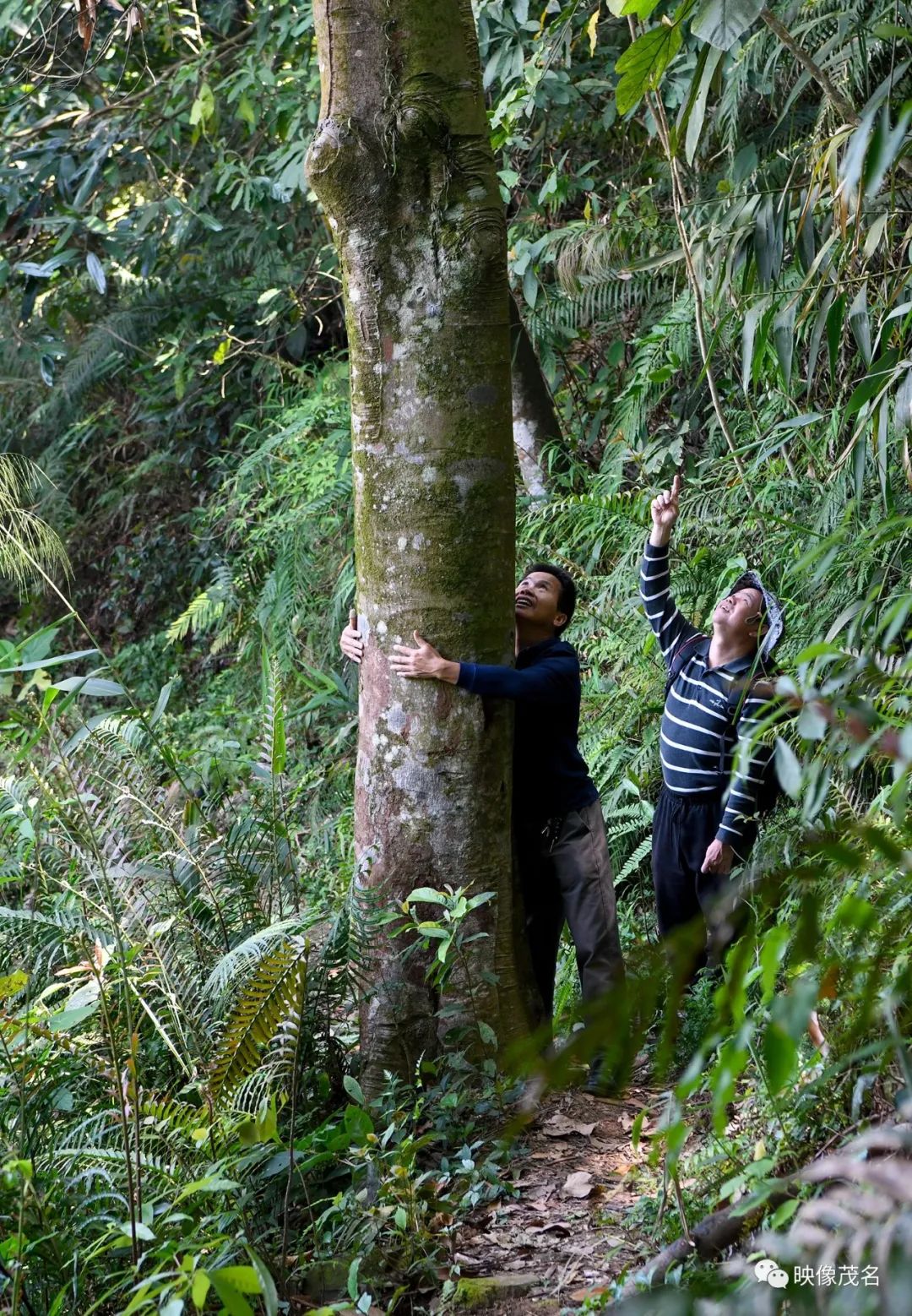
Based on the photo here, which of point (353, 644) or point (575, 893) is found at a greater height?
point (353, 644)

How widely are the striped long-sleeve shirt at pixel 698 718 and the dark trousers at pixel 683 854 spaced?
64 mm

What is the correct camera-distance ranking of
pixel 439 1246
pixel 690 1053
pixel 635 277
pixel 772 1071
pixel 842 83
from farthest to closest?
pixel 635 277 < pixel 842 83 < pixel 690 1053 < pixel 439 1246 < pixel 772 1071

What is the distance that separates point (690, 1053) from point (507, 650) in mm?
1405

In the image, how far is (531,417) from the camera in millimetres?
7234

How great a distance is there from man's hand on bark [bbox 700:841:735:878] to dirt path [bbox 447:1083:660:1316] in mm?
977

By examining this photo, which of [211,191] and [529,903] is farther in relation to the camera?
[211,191]

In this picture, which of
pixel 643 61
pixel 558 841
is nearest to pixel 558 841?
pixel 558 841

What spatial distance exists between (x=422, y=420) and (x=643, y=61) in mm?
1090

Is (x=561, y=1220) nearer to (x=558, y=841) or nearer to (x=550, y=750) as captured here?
(x=558, y=841)

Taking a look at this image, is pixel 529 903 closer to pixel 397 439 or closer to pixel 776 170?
pixel 397 439

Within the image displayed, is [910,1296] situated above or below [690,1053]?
above

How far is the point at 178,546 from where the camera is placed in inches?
410

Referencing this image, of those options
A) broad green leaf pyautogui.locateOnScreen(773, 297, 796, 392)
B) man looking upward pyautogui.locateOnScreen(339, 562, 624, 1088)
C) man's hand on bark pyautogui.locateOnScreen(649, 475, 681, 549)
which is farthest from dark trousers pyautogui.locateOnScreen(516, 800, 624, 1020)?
broad green leaf pyautogui.locateOnScreen(773, 297, 796, 392)

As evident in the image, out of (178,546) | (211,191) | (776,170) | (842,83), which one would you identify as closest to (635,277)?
(776,170)
